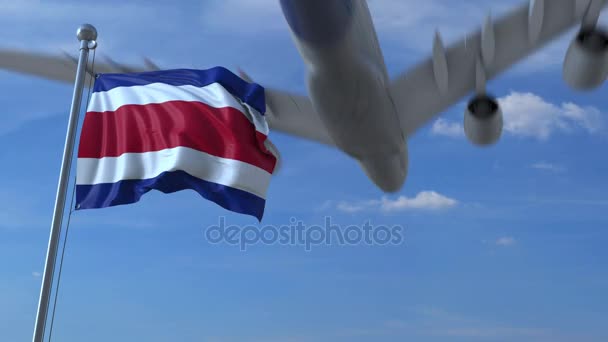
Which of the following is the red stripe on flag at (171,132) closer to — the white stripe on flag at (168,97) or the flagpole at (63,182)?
the white stripe on flag at (168,97)

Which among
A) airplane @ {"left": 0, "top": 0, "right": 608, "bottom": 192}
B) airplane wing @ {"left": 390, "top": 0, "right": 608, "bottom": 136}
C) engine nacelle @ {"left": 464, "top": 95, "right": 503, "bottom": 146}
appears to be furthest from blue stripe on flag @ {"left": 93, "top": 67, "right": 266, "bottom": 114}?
engine nacelle @ {"left": 464, "top": 95, "right": 503, "bottom": 146}

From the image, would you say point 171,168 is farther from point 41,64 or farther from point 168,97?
point 41,64

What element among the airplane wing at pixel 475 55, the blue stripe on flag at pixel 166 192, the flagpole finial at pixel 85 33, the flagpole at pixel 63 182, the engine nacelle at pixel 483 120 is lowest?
the engine nacelle at pixel 483 120

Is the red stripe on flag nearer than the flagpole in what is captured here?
No

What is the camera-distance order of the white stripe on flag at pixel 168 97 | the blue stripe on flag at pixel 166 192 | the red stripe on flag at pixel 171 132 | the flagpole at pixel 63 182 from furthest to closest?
the white stripe on flag at pixel 168 97 → the red stripe on flag at pixel 171 132 → the blue stripe on flag at pixel 166 192 → the flagpole at pixel 63 182

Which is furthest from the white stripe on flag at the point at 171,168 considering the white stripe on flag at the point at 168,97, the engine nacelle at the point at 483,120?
the engine nacelle at the point at 483,120

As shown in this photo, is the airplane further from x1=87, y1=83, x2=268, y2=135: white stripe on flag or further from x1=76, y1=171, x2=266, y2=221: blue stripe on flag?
x1=76, y1=171, x2=266, y2=221: blue stripe on flag

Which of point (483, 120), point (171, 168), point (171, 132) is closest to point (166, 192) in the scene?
Answer: point (171, 168)
